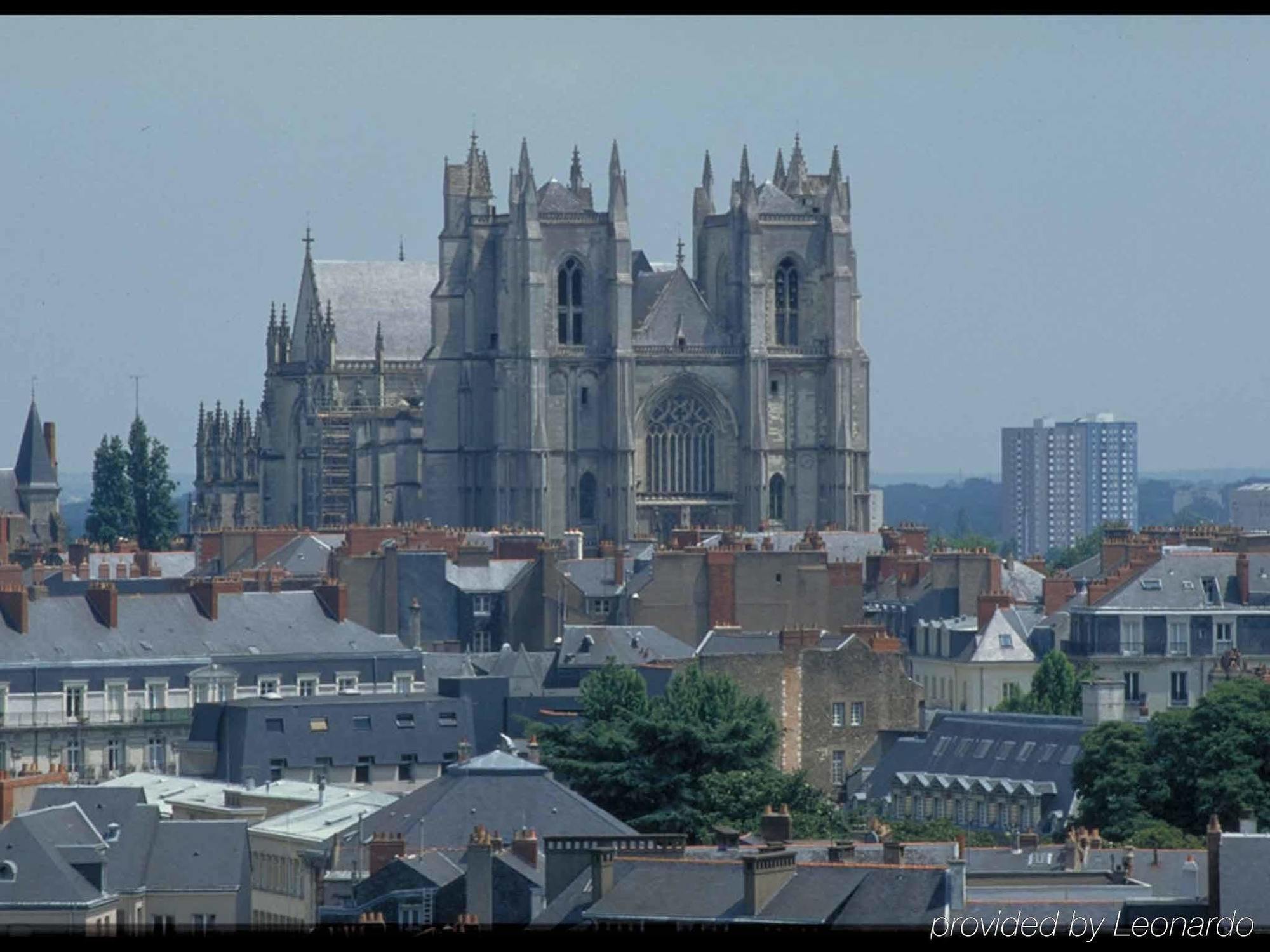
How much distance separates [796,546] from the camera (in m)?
83.4

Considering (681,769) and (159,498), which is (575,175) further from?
(681,769)

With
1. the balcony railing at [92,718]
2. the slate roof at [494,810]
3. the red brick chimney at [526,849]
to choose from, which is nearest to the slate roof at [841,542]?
the balcony railing at [92,718]

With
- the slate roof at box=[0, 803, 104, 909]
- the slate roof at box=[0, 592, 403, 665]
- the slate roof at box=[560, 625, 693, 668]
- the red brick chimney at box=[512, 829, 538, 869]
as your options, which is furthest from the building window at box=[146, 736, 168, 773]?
the red brick chimney at box=[512, 829, 538, 869]

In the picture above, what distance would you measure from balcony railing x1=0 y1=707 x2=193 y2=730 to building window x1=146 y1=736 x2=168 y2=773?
36 centimetres

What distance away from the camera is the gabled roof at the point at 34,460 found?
138m

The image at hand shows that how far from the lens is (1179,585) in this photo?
6631 cm

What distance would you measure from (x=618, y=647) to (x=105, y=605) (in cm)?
981

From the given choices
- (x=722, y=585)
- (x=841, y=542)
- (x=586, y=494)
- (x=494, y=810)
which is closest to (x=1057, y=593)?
(x=722, y=585)

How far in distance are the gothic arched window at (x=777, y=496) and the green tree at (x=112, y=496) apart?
23.8m

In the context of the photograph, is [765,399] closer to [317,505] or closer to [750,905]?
[317,505]

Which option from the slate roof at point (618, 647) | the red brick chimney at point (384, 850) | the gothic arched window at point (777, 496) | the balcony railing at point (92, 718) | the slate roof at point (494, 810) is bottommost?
the red brick chimney at point (384, 850)

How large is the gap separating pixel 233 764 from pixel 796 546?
108 feet

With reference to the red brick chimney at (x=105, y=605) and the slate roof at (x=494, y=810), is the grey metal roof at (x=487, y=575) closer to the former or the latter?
the red brick chimney at (x=105, y=605)

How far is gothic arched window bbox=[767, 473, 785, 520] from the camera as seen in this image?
376 feet
